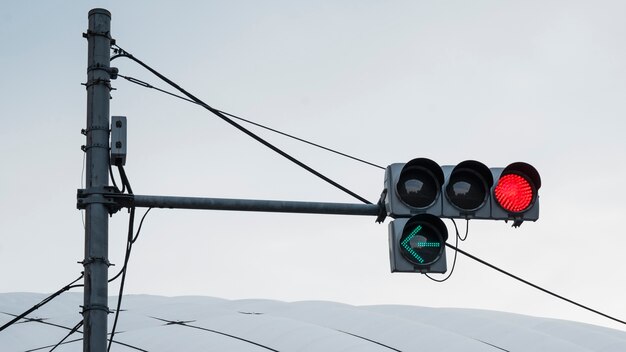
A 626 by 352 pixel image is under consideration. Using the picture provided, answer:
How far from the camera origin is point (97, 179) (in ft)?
37.1

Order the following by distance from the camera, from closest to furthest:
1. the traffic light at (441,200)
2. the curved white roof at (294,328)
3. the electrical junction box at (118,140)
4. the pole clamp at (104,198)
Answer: the pole clamp at (104,198)
the electrical junction box at (118,140)
the traffic light at (441,200)
the curved white roof at (294,328)

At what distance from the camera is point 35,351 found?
26688mm

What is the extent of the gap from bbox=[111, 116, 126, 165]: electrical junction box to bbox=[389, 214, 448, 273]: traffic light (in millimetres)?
2983

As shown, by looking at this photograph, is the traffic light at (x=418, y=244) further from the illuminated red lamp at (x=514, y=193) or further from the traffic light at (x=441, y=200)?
the illuminated red lamp at (x=514, y=193)

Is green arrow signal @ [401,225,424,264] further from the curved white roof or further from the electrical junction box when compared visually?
the curved white roof

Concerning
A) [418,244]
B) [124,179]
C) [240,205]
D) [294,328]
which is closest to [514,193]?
[418,244]

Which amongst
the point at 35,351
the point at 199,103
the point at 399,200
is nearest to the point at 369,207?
the point at 399,200

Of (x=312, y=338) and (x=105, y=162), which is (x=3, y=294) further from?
(x=105, y=162)

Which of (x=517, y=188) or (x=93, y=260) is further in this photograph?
(x=517, y=188)

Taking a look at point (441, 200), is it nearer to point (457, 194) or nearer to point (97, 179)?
point (457, 194)

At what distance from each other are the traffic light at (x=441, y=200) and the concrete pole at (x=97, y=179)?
3.04m

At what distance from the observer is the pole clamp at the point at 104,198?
1121cm

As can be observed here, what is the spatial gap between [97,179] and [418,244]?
348 centimetres

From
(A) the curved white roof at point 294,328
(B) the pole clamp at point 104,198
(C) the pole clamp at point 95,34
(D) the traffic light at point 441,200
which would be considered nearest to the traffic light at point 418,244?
(D) the traffic light at point 441,200
